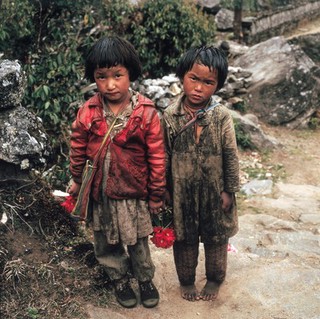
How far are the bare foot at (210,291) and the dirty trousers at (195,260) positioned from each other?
32 millimetres

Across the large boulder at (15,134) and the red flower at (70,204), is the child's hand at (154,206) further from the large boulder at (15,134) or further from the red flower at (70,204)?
the large boulder at (15,134)

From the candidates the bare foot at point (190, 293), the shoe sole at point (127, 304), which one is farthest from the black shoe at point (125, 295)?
the bare foot at point (190, 293)

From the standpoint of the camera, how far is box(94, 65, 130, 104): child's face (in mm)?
2605

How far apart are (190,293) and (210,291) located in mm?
147

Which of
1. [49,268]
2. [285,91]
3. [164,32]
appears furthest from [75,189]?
[285,91]

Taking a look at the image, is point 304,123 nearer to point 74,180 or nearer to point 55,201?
point 55,201

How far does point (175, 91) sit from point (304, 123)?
109 inches

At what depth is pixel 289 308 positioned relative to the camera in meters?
3.21

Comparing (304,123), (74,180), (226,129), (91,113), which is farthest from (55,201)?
(304,123)

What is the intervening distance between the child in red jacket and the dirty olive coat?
0.50ft

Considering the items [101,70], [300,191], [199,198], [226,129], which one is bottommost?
[300,191]

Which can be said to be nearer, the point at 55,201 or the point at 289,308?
the point at 289,308

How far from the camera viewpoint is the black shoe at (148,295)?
315cm

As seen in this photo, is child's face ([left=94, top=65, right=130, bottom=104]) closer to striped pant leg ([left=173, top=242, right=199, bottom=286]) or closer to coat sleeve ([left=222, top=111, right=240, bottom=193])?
coat sleeve ([left=222, top=111, right=240, bottom=193])
